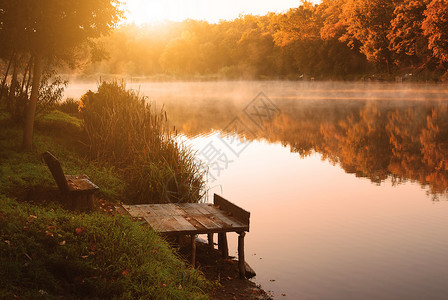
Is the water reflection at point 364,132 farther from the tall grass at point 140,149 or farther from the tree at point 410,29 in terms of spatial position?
the tree at point 410,29

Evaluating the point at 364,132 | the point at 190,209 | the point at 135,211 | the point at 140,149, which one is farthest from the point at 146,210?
the point at 364,132

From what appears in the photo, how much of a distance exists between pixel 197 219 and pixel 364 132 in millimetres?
18803

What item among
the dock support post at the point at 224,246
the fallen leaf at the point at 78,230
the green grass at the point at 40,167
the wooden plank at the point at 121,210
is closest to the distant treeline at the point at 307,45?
the green grass at the point at 40,167

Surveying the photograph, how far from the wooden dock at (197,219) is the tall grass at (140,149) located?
192cm

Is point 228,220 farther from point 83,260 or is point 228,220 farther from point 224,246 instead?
point 83,260

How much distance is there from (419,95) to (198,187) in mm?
37212

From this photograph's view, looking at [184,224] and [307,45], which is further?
[307,45]

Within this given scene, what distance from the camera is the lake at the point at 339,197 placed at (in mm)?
8156

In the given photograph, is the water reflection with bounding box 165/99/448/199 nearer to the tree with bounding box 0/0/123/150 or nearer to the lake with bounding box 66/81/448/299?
the lake with bounding box 66/81/448/299

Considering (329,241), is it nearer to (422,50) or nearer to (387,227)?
(387,227)

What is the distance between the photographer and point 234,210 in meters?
8.30

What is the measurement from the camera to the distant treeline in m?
54.2

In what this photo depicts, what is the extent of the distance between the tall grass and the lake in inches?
64.9

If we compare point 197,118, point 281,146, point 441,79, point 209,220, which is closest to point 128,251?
point 209,220
